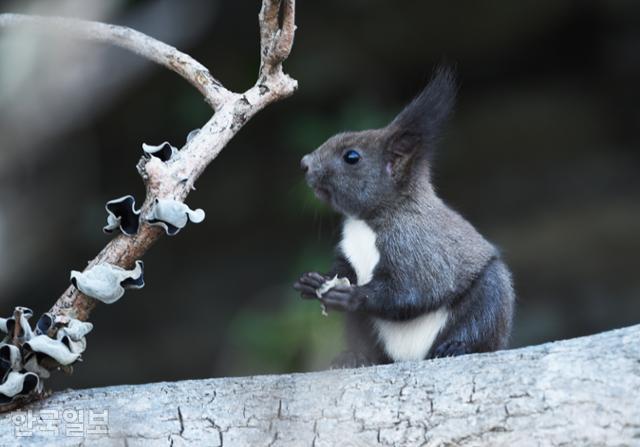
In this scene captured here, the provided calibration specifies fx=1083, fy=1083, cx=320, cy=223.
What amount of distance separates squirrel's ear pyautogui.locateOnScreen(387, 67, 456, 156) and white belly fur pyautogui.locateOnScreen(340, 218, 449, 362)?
0.34 meters

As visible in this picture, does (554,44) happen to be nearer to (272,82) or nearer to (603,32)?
(603,32)

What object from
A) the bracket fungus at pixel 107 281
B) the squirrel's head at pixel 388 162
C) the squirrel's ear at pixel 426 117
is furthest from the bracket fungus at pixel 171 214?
the squirrel's ear at pixel 426 117

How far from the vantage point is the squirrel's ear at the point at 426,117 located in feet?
13.0

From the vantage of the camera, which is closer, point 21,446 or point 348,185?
point 21,446

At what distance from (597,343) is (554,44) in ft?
16.2

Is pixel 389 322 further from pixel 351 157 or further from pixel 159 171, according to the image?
pixel 159 171


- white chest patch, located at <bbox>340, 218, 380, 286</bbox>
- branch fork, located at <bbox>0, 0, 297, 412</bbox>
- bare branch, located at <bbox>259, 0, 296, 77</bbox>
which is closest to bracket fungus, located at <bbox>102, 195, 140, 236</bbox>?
branch fork, located at <bbox>0, 0, 297, 412</bbox>

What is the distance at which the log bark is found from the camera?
276 cm

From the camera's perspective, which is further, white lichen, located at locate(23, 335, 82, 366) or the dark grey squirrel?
the dark grey squirrel

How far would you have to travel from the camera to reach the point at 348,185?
407cm

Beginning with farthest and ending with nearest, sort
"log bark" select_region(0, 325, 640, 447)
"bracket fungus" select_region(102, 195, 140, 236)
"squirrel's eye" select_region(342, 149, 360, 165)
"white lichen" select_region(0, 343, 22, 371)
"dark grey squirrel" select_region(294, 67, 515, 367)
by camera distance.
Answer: "squirrel's eye" select_region(342, 149, 360, 165) < "dark grey squirrel" select_region(294, 67, 515, 367) < "bracket fungus" select_region(102, 195, 140, 236) < "white lichen" select_region(0, 343, 22, 371) < "log bark" select_region(0, 325, 640, 447)

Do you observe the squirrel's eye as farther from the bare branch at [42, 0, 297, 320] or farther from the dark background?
the dark background

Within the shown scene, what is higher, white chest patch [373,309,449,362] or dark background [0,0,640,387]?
dark background [0,0,640,387]

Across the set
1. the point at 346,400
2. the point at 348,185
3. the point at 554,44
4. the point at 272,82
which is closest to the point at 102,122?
the point at 554,44
